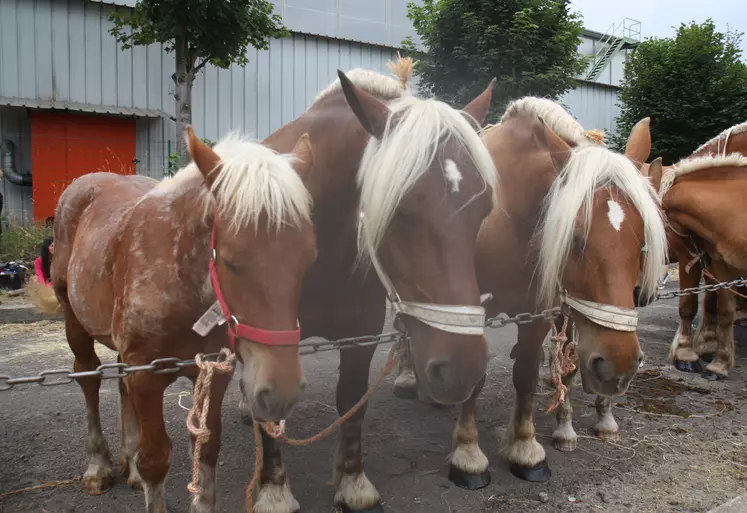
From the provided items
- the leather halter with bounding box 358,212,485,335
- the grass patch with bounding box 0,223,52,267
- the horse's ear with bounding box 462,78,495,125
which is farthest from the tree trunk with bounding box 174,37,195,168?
the leather halter with bounding box 358,212,485,335

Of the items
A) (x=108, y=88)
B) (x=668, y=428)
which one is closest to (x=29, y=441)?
(x=668, y=428)

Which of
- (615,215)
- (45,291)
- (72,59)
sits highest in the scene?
(72,59)

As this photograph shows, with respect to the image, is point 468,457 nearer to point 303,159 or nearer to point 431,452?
point 431,452

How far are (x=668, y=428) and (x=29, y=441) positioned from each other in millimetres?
4403

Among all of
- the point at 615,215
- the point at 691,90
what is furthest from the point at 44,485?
the point at 691,90

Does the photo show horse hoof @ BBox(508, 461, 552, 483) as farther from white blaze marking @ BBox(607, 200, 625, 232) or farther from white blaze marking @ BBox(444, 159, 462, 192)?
white blaze marking @ BBox(444, 159, 462, 192)

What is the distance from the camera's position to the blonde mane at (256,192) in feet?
5.28

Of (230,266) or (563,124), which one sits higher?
(563,124)

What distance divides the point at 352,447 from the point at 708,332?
4678 millimetres

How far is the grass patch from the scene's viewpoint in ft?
26.3

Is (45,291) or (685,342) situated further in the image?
(685,342)

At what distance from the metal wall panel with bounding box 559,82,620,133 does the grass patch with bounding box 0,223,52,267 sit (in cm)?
1427

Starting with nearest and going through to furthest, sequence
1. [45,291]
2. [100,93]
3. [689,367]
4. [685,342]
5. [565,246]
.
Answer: [565,246] → [45,291] → [689,367] → [685,342] → [100,93]

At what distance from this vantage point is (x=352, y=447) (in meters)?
2.62
